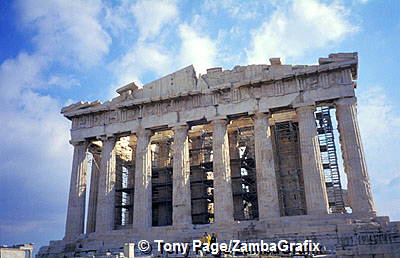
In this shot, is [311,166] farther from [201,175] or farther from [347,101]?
[201,175]

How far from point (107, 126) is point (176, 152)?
6.25 metres

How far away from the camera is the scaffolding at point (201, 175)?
3103 centimetres

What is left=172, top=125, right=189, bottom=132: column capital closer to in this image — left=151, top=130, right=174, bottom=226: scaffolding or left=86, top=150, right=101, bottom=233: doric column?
left=151, top=130, right=174, bottom=226: scaffolding

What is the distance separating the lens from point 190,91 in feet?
91.9

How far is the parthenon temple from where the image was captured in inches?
909

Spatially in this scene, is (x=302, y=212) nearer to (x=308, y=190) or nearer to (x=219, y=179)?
(x=308, y=190)

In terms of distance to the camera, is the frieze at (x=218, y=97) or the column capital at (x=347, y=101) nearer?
the column capital at (x=347, y=101)

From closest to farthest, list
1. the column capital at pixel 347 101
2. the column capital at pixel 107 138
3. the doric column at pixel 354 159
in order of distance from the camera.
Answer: the doric column at pixel 354 159, the column capital at pixel 347 101, the column capital at pixel 107 138

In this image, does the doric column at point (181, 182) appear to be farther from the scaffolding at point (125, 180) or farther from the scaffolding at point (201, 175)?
the scaffolding at point (125, 180)

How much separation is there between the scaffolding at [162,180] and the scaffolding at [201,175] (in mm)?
1946

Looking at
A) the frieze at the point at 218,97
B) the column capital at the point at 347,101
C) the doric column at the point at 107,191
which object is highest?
the frieze at the point at 218,97

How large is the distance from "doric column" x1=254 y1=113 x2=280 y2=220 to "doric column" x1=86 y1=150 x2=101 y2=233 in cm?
1389

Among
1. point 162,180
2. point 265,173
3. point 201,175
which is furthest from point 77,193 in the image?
point 265,173

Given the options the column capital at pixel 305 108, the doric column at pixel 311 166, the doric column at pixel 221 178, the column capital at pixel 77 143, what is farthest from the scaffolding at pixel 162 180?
the column capital at pixel 305 108
